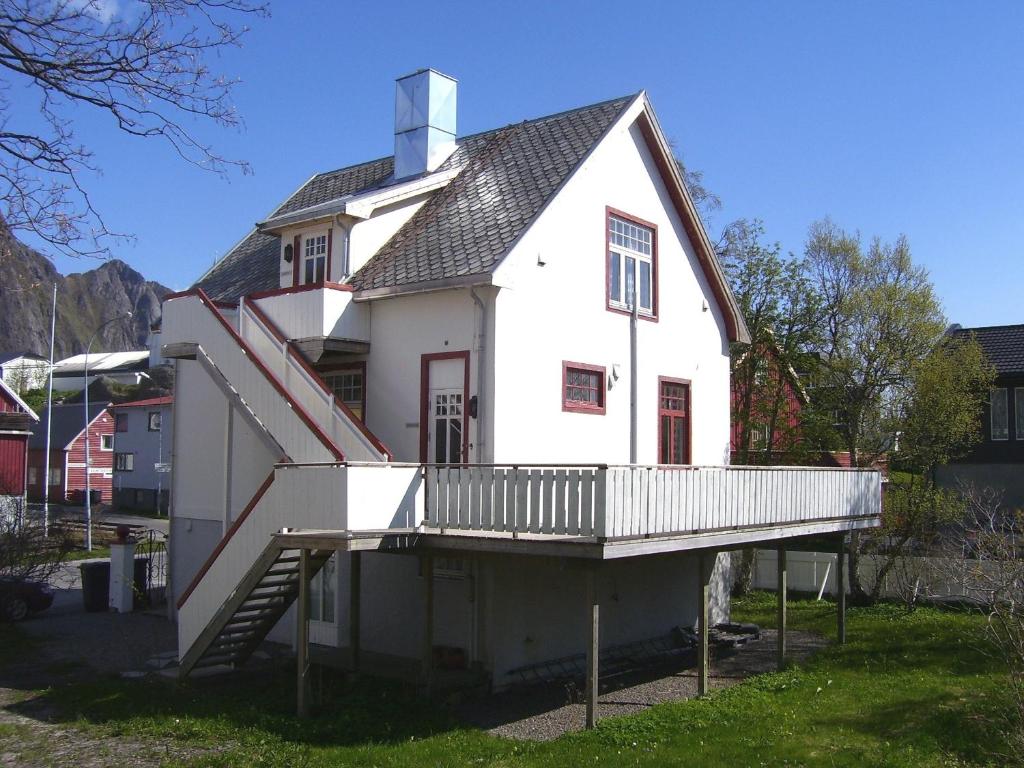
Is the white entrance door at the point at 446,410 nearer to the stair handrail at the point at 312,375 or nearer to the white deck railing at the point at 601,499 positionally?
the stair handrail at the point at 312,375

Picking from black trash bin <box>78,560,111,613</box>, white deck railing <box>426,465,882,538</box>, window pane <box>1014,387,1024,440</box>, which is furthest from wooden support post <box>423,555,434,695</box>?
window pane <box>1014,387,1024,440</box>

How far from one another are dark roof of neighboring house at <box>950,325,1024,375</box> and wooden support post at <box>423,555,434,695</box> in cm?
2528

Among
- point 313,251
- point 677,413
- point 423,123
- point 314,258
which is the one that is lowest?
point 677,413

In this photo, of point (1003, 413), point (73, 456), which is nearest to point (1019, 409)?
point (1003, 413)

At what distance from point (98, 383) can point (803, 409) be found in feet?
257

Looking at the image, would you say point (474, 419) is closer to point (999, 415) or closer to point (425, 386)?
point (425, 386)

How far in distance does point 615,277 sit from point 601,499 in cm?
725

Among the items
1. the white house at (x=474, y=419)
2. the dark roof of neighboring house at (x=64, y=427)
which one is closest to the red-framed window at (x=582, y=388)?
the white house at (x=474, y=419)

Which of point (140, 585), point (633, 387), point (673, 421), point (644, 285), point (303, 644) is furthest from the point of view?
point (140, 585)

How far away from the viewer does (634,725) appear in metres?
12.6

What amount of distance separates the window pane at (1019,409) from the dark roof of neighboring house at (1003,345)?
882mm

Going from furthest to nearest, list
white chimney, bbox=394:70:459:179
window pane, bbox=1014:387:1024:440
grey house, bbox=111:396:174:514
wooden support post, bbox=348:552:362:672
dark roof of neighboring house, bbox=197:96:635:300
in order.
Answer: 1. grey house, bbox=111:396:174:514
2. window pane, bbox=1014:387:1024:440
3. white chimney, bbox=394:70:459:179
4. dark roof of neighboring house, bbox=197:96:635:300
5. wooden support post, bbox=348:552:362:672

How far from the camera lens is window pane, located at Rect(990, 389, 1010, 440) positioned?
33603mm

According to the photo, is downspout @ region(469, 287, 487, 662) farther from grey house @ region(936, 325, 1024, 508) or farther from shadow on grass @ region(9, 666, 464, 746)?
grey house @ region(936, 325, 1024, 508)
